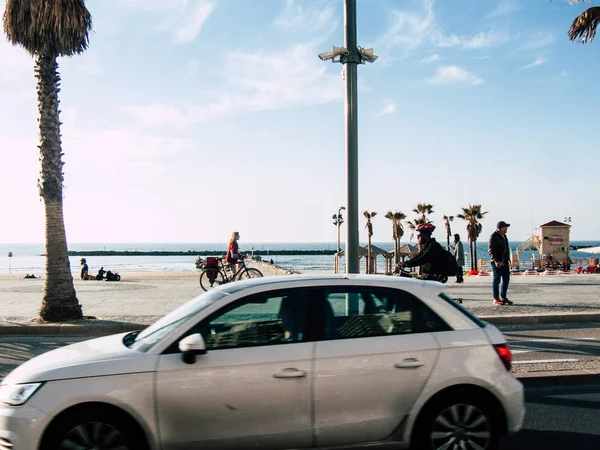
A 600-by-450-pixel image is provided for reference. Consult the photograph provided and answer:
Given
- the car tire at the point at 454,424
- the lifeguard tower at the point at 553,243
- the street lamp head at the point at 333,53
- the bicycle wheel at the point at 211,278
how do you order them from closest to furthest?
1. the car tire at the point at 454,424
2. the street lamp head at the point at 333,53
3. the bicycle wheel at the point at 211,278
4. the lifeguard tower at the point at 553,243

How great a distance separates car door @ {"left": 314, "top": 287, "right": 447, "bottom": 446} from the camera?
Answer: 4141 millimetres

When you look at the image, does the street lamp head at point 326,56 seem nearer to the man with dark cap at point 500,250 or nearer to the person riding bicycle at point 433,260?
the person riding bicycle at point 433,260

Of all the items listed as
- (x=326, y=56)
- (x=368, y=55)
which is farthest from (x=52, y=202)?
(x=368, y=55)

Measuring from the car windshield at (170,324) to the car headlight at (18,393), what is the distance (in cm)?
70

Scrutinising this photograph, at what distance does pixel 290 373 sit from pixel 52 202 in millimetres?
9184

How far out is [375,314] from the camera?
450 cm

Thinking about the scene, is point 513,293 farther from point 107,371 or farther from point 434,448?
point 107,371

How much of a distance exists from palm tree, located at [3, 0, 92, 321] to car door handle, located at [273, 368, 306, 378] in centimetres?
863

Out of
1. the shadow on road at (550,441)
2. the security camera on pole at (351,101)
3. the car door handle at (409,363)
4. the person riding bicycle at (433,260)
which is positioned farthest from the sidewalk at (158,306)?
the car door handle at (409,363)

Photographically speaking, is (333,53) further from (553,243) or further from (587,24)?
(553,243)

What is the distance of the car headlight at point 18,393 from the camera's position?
3908 millimetres

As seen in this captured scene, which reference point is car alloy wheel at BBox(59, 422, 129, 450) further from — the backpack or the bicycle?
the bicycle

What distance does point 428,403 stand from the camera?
4.27 meters

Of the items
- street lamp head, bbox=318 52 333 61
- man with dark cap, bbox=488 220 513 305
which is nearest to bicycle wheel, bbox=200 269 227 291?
man with dark cap, bbox=488 220 513 305
